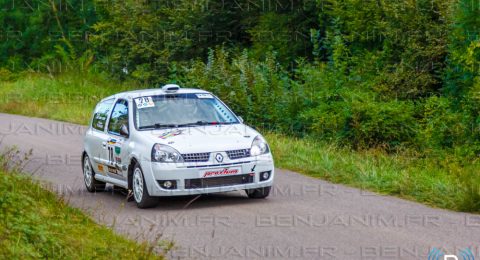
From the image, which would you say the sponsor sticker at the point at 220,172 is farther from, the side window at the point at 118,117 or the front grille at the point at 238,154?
the side window at the point at 118,117

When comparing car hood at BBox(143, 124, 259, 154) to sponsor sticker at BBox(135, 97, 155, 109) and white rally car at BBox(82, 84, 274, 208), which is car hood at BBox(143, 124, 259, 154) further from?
sponsor sticker at BBox(135, 97, 155, 109)

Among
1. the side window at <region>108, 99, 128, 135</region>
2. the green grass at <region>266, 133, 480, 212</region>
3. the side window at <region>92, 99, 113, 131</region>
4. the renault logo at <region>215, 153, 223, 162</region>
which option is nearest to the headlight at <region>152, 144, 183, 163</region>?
the renault logo at <region>215, 153, 223, 162</region>

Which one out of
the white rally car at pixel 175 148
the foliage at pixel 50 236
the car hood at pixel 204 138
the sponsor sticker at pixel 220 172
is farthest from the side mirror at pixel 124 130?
the foliage at pixel 50 236

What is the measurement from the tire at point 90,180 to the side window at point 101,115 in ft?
1.94

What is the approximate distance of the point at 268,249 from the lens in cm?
1017

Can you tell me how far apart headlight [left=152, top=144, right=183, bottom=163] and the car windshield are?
0.96 metres

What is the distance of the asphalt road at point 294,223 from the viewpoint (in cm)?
1007

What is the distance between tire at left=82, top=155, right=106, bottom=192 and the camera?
15.7 m

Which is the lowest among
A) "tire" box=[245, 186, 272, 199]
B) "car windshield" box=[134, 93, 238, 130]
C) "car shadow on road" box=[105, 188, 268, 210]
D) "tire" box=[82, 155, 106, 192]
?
"tire" box=[82, 155, 106, 192]

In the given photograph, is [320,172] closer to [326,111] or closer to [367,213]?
[367,213]

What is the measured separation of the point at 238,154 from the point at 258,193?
0.95 m

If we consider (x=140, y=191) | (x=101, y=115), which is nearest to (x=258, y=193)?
(x=140, y=191)

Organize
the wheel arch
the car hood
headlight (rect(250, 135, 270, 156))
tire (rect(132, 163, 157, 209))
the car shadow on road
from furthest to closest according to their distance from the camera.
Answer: the wheel arch, the car shadow on road, headlight (rect(250, 135, 270, 156)), tire (rect(132, 163, 157, 209)), the car hood

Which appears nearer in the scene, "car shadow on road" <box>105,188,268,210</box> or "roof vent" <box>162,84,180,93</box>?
"car shadow on road" <box>105,188,268,210</box>
